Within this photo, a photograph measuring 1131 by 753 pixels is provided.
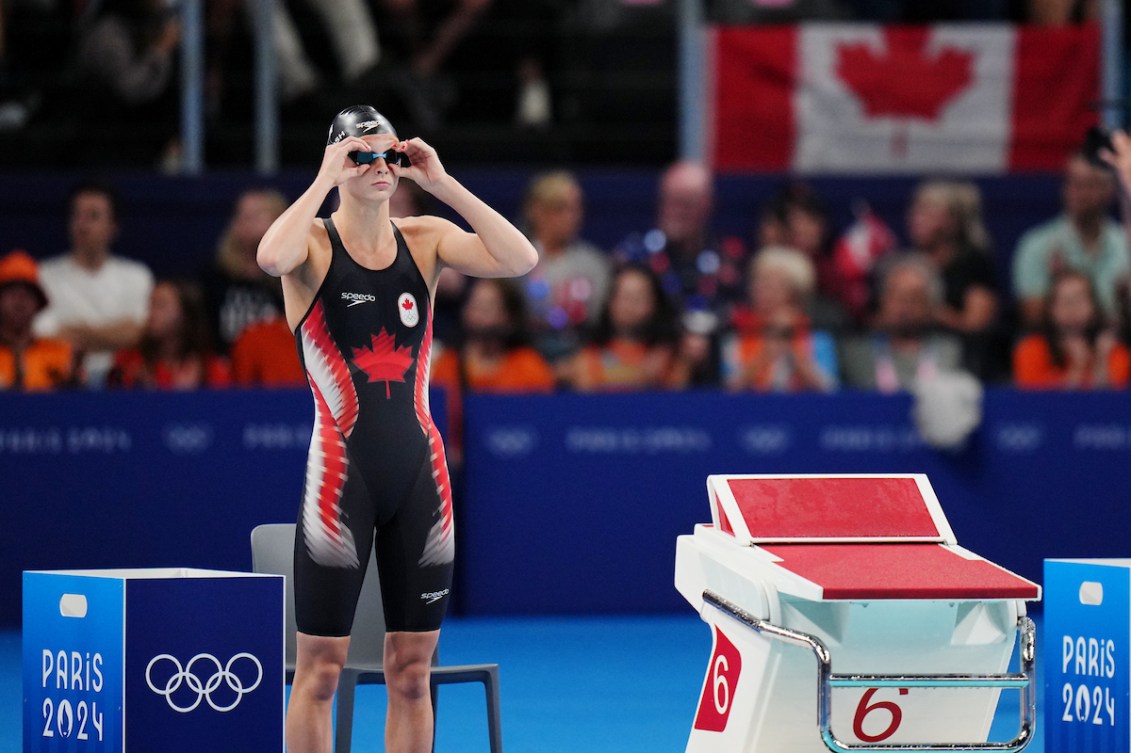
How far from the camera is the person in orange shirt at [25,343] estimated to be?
9.20 m

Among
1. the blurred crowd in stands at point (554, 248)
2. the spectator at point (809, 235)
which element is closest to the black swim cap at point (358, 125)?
the blurred crowd in stands at point (554, 248)

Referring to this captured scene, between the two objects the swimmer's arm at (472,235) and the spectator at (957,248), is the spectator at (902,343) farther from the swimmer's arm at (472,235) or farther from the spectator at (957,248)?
the swimmer's arm at (472,235)

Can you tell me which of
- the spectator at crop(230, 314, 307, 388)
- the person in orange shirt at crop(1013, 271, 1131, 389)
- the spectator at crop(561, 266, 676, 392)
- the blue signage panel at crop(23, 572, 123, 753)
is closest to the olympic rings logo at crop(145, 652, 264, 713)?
the blue signage panel at crop(23, 572, 123, 753)

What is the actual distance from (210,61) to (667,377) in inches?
136

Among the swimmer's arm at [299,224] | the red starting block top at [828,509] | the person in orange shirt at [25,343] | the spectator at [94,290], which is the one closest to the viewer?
the swimmer's arm at [299,224]

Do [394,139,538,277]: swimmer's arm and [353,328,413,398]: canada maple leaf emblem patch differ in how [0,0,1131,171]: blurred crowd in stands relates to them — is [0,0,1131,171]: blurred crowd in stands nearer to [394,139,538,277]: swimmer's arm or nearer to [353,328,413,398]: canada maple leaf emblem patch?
[394,139,538,277]: swimmer's arm

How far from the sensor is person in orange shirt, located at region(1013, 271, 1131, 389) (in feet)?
32.0

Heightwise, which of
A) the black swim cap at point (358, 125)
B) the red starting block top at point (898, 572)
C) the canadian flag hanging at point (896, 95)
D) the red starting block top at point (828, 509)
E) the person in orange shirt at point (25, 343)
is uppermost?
the canadian flag hanging at point (896, 95)

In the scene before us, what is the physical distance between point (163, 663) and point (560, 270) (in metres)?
5.48

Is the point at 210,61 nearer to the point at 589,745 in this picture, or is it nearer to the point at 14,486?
the point at 14,486

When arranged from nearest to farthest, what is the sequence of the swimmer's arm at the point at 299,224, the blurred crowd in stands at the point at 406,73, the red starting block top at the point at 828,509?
the swimmer's arm at the point at 299,224
the red starting block top at the point at 828,509
the blurred crowd in stands at the point at 406,73

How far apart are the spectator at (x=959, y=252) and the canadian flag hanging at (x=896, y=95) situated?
0.95 meters

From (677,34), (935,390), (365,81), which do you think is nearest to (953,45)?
(677,34)

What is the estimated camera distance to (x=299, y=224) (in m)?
4.86
